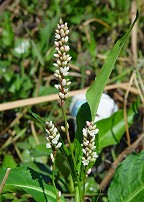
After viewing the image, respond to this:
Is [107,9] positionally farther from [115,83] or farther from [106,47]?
[115,83]

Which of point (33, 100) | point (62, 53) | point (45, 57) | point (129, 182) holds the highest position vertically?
point (62, 53)

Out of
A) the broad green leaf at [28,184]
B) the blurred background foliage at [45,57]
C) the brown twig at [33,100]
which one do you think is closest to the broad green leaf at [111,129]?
the blurred background foliage at [45,57]

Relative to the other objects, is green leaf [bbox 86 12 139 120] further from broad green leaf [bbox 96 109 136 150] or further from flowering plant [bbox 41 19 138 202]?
broad green leaf [bbox 96 109 136 150]

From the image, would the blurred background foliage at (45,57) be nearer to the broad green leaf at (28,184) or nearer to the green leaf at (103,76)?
the broad green leaf at (28,184)

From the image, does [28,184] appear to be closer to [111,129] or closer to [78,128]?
[78,128]

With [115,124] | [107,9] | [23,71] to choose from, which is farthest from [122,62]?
[115,124]

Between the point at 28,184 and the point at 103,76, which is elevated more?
the point at 103,76

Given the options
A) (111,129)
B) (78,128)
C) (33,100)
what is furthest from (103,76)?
(33,100)

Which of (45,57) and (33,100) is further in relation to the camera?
(45,57)
